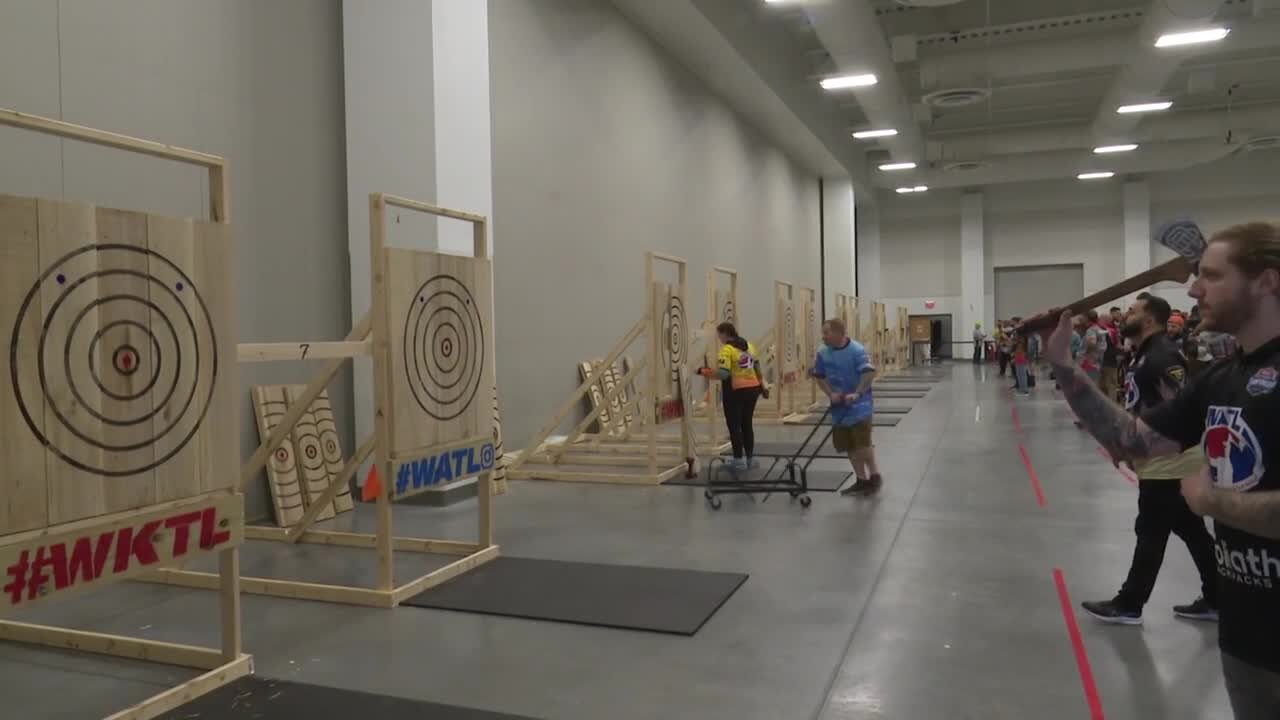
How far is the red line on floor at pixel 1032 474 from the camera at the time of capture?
7055 mm

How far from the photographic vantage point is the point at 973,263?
3027 centimetres

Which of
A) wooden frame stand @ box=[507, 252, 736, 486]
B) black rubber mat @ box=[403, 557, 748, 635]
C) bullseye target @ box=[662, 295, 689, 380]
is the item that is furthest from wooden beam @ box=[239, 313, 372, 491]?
bullseye target @ box=[662, 295, 689, 380]

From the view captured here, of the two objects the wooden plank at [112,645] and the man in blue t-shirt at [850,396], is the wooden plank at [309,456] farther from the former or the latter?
the man in blue t-shirt at [850,396]

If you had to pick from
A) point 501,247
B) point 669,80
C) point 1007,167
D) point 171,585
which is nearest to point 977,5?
point 669,80

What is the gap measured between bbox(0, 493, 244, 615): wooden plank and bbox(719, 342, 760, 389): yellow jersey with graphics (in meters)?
5.64

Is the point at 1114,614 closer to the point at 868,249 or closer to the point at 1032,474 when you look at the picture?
the point at 1032,474

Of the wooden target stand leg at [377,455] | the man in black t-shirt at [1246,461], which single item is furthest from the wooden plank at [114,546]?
the man in black t-shirt at [1246,461]

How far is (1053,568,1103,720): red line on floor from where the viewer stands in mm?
3160

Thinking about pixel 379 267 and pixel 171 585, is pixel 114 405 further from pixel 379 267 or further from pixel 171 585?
pixel 171 585

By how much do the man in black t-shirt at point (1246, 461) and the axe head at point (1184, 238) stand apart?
5cm

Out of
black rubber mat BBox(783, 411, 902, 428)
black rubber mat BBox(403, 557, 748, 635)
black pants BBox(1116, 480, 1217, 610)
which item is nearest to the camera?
black pants BBox(1116, 480, 1217, 610)

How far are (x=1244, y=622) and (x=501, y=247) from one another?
27.9ft

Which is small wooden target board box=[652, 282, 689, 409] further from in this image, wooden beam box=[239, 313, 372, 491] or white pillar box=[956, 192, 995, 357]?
white pillar box=[956, 192, 995, 357]

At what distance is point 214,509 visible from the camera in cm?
340
